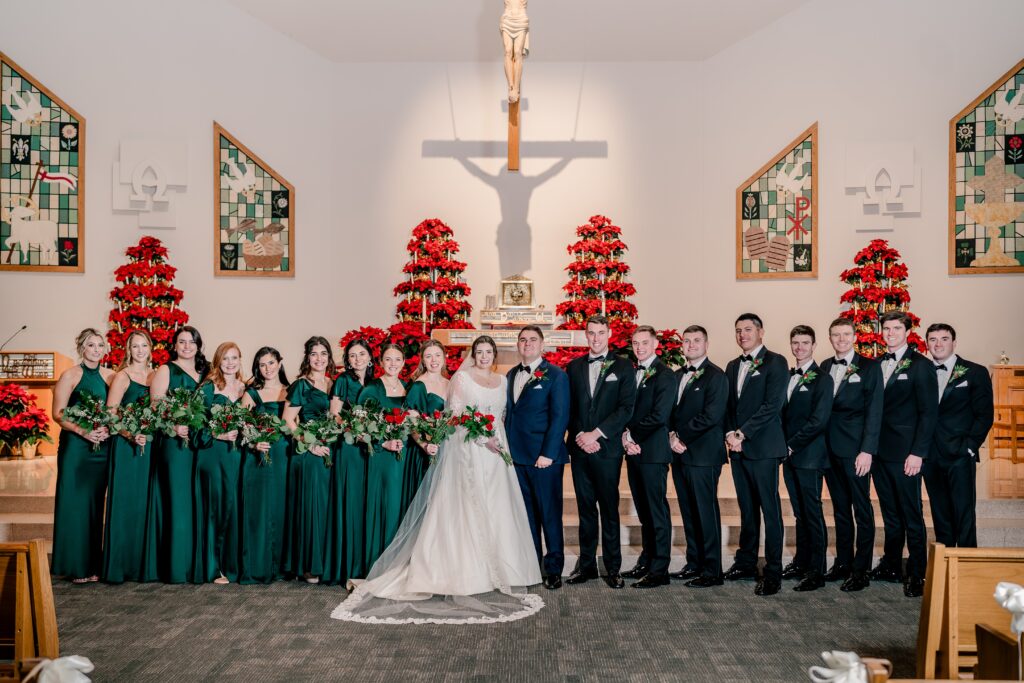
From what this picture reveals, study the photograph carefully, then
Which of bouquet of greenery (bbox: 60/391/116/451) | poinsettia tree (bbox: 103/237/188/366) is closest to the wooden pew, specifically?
bouquet of greenery (bbox: 60/391/116/451)

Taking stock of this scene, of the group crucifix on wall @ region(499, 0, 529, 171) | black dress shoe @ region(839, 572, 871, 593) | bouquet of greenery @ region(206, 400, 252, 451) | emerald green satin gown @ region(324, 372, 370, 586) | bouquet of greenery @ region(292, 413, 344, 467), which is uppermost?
crucifix on wall @ region(499, 0, 529, 171)

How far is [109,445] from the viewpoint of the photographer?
18.3 feet

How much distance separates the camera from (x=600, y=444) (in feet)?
18.0

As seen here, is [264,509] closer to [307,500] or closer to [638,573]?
[307,500]

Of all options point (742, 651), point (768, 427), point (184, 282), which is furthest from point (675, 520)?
point (184, 282)

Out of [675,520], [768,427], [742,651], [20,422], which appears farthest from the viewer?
[20,422]

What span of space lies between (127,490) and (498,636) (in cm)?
262

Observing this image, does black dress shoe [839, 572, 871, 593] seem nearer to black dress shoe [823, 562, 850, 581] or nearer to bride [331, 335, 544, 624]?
black dress shoe [823, 562, 850, 581]

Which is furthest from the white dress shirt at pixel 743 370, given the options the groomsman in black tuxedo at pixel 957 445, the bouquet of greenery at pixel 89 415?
the bouquet of greenery at pixel 89 415

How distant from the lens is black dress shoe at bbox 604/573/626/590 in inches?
209

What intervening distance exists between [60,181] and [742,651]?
9269mm

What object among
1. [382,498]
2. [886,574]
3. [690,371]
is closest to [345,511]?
[382,498]

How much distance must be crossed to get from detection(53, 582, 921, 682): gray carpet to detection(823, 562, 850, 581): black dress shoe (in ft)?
0.72

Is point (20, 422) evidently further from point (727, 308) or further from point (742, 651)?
point (727, 308)
